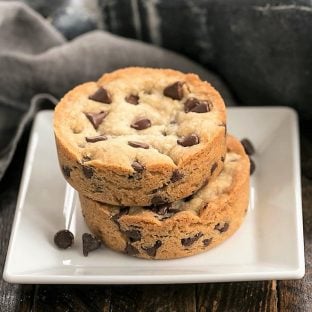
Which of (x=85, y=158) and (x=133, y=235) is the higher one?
(x=85, y=158)

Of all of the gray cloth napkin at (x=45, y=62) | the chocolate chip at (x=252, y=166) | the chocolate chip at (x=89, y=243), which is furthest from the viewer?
the gray cloth napkin at (x=45, y=62)

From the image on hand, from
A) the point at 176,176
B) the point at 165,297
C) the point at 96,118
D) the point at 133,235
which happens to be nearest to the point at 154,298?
the point at 165,297

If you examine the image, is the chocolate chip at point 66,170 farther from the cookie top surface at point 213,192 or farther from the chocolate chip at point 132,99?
the chocolate chip at point 132,99

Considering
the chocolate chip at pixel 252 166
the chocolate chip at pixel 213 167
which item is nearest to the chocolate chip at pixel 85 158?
the chocolate chip at pixel 213 167

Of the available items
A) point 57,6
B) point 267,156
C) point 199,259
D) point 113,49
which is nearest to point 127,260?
point 199,259

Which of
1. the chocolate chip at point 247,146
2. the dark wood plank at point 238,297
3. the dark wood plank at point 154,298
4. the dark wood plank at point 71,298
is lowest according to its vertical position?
the dark wood plank at point 238,297

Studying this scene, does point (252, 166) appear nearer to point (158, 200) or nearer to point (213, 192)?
point (213, 192)
